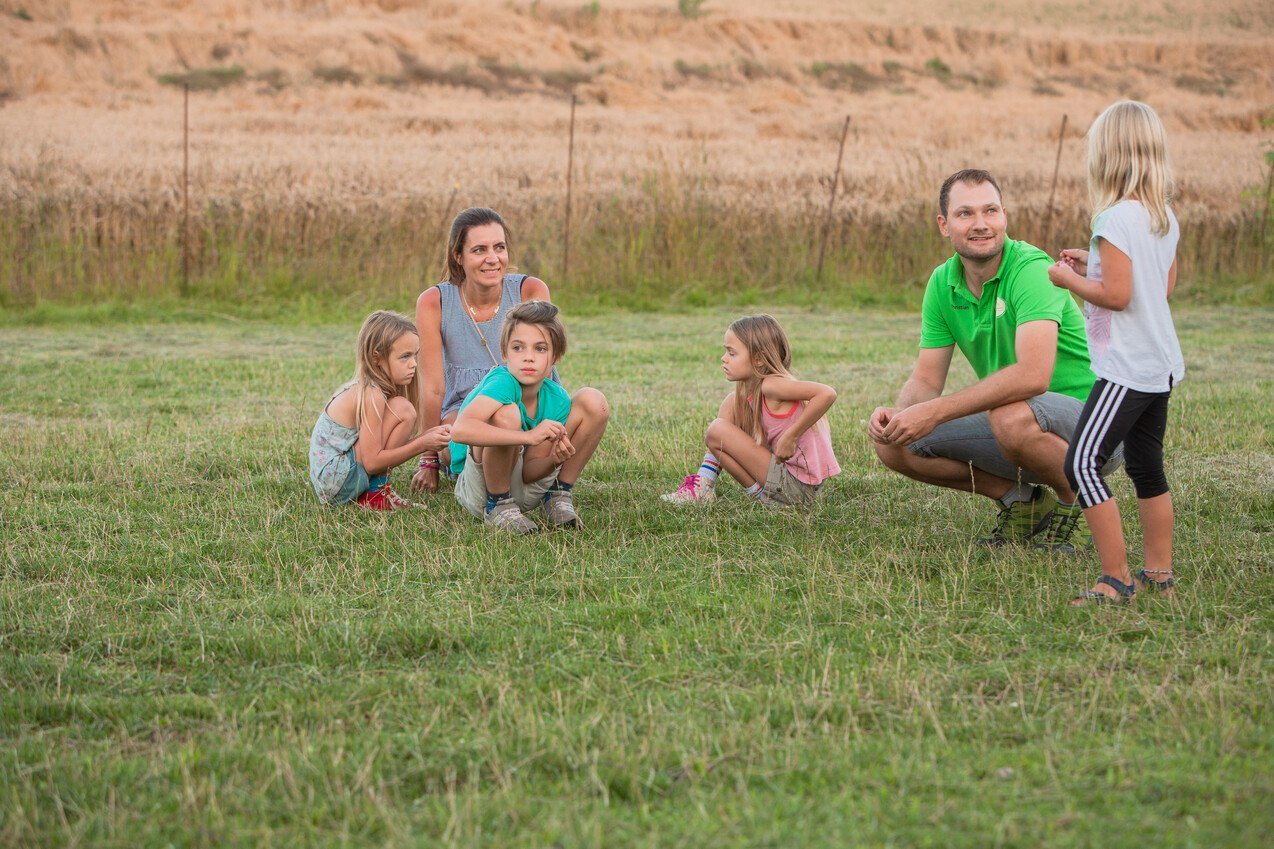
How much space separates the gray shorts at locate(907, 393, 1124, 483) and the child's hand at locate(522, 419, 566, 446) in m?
1.50

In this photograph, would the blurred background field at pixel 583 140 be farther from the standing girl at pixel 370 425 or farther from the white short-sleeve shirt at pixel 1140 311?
the white short-sleeve shirt at pixel 1140 311

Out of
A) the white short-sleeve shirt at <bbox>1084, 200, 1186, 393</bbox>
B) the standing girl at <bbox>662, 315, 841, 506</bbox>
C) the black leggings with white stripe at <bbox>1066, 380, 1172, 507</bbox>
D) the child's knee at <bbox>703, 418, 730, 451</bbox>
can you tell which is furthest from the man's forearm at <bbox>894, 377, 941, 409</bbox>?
the white short-sleeve shirt at <bbox>1084, 200, 1186, 393</bbox>

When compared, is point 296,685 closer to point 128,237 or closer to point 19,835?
point 19,835

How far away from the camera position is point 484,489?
560 cm

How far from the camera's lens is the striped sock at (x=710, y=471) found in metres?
6.05

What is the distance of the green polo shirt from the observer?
495 cm

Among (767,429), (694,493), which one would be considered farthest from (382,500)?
(767,429)

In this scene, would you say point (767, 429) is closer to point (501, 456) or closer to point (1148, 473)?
point (501, 456)

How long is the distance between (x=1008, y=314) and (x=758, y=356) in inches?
46.4

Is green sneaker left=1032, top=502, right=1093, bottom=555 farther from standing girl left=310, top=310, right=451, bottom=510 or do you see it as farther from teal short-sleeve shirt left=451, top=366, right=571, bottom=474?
standing girl left=310, top=310, right=451, bottom=510

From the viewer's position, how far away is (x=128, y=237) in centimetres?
1441

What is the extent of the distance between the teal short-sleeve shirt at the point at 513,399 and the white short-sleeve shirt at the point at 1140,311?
238 cm

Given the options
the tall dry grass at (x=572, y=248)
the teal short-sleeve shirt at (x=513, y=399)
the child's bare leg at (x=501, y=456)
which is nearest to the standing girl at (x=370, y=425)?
the teal short-sleeve shirt at (x=513, y=399)

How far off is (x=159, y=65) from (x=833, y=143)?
24366 millimetres
